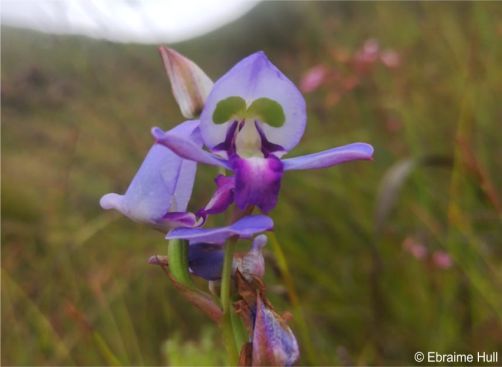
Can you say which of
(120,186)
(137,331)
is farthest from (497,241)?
(120,186)

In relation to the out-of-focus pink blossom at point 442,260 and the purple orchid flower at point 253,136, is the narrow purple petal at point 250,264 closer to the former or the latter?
the purple orchid flower at point 253,136

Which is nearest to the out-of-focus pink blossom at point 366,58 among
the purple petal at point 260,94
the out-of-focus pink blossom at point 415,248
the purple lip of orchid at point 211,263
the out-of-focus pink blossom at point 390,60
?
the out-of-focus pink blossom at point 390,60

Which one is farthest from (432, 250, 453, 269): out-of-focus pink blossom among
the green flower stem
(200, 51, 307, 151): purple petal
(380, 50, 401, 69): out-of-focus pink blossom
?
the green flower stem

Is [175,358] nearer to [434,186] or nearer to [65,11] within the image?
[65,11]

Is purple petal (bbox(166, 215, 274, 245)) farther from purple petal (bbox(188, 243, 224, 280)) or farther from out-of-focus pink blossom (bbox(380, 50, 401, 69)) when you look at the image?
out-of-focus pink blossom (bbox(380, 50, 401, 69))

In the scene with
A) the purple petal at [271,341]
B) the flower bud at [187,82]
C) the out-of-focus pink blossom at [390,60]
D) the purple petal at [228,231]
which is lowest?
the purple petal at [271,341]

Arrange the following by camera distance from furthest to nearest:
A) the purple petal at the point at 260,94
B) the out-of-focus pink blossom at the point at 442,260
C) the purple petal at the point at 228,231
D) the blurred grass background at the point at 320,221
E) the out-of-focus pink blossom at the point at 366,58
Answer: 1. the out-of-focus pink blossom at the point at 366,58
2. the out-of-focus pink blossom at the point at 442,260
3. the blurred grass background at the point at 320,221
4. the purple petal at the point at 260,94
5. the purple petal at the point at 228,231

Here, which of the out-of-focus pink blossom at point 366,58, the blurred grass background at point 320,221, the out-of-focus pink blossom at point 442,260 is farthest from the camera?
the out-of-focus pink blossom at point 366,58
